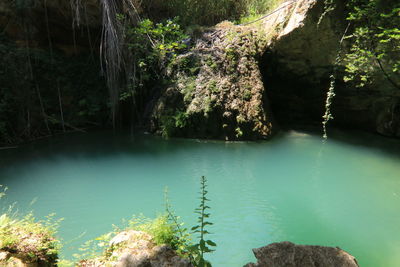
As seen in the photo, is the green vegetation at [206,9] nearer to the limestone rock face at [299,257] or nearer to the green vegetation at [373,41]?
the green vegetation at [373,41]

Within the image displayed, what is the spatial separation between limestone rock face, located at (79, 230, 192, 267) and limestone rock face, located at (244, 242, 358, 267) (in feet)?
1.33

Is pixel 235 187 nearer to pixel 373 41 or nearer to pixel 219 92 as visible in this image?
pixel 219 92

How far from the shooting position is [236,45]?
5449 millimetres

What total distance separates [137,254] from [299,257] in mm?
894

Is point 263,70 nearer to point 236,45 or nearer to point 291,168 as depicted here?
point 236,45

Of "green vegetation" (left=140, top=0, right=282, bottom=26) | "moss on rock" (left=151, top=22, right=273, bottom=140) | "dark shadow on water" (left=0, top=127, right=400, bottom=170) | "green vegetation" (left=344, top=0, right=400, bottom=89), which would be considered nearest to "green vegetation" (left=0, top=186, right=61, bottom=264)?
"dark shadow on water" (left=0, top=127, right=400, bottom=170)

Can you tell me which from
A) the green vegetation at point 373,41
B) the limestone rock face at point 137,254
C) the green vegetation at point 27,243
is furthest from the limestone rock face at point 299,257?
the green vegetation at point 373,41

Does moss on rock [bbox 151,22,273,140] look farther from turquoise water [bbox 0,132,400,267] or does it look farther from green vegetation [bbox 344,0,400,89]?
green vegetation [bbox 344,0,400,89]

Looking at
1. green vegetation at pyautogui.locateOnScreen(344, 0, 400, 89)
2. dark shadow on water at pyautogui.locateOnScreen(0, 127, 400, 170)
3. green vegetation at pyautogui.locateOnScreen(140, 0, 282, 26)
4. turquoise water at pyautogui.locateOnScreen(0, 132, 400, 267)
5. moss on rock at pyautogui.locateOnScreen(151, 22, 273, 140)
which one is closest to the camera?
turquoise water at pyautogui.locateOnScreen(0, 132, 400, 267)

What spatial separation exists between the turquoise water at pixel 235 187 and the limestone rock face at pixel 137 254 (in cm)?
48

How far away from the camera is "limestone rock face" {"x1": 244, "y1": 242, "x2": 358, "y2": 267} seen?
1.50 m

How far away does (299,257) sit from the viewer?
1.53 metres

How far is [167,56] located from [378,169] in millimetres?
4155

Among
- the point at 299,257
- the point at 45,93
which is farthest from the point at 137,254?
the point at 45,93
